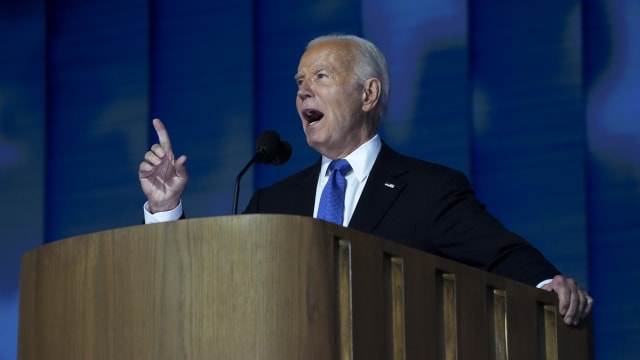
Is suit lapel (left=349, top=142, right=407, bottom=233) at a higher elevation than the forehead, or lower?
lower

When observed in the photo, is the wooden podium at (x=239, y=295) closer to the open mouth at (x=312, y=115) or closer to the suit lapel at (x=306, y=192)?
the suit lapel at (x=306, y=192)

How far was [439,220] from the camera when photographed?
3.14 meters

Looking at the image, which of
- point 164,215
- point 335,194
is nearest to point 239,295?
point 164,215

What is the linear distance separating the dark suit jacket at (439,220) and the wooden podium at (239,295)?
465 mm

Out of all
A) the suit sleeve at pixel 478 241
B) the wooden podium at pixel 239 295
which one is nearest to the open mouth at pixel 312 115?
the suit sleeve at pixel 478 241

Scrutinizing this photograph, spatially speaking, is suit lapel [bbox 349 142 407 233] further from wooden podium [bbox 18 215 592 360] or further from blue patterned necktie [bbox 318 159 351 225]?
wooden podium [bbox 18 215 592 360]

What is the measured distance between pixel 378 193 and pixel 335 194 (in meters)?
0.13

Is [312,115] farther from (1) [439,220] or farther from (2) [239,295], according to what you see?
(2) [239,295]

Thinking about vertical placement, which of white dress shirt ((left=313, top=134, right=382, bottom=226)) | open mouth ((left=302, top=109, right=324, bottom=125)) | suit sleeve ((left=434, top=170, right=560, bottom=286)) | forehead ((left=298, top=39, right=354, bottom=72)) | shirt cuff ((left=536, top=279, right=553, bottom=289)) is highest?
forehead ((left=298, top=39, right=354, bottom=72))

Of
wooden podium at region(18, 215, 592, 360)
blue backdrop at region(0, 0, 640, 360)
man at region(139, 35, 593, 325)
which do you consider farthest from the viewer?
blue backdrop at region(0, 0, 640, 360)

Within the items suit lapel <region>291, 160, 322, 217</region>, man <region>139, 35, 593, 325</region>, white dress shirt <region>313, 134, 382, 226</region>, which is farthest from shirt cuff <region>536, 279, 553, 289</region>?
suit lapel <region>291, 160, 322, 217</region>

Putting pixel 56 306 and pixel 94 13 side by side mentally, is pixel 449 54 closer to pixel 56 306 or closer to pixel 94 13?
pixel 94 13

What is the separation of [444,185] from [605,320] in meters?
1.01

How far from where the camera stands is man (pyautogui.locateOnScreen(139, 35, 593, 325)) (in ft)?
9.86
